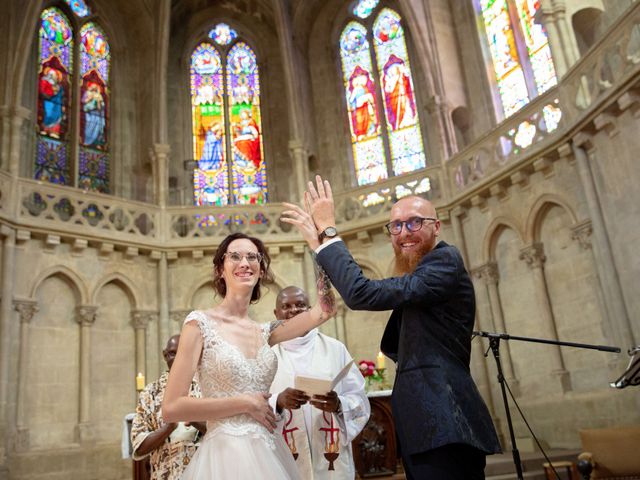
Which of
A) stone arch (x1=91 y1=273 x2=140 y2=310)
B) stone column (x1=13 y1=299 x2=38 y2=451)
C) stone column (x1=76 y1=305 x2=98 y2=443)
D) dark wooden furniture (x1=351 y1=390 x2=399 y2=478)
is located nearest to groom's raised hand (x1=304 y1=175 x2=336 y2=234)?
dark wooden furniture (x1=351 y1=390 x2=399 y2=478)

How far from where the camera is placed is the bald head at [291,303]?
440 cm

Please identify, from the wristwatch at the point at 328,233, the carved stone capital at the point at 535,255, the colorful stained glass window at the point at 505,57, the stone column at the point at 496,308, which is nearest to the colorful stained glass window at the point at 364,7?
the colorful stained glass window at the point at 505,57

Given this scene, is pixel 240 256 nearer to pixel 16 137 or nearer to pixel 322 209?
pixel 322 209

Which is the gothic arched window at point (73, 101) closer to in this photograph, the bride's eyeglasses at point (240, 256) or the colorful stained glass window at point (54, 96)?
the colorful stained glass window at point (54, 96)

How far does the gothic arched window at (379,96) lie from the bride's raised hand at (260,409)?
1123 centimetres

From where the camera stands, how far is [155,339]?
11594mm

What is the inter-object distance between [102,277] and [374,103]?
7.01 metres

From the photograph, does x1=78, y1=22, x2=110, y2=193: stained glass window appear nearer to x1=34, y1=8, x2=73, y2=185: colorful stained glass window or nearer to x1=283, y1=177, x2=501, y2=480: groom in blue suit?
x1=34, y1=8, x2=73, y2=185: colorful stained glass window

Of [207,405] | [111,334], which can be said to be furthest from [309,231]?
[111,334]

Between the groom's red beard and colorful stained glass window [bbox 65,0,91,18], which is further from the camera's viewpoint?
colorful stained glass window [bbox 65,0,91,18]

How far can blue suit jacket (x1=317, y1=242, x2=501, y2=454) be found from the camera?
88.0 inches

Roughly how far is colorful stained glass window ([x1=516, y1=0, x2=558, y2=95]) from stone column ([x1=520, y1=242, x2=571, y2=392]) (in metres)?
3.11

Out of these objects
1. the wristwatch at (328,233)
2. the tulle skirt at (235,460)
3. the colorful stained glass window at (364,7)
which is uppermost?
the colorful stained glass window at (364,7)

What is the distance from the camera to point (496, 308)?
10391mm
